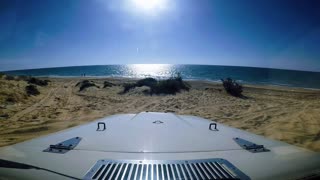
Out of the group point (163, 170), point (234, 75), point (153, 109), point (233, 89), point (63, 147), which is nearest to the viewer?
point (163, 170)

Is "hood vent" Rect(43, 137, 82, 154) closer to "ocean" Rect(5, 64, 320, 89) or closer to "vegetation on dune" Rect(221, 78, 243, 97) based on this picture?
"vegetation on dune" Rect(221, 78, 243, 97)

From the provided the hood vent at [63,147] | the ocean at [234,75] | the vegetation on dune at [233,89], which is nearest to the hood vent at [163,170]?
the hood vent at [63,147]

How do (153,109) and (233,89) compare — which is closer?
(153,109)

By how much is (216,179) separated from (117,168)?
61 centimetres

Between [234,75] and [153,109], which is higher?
[234,75]

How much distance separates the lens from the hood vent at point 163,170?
4.19 ft

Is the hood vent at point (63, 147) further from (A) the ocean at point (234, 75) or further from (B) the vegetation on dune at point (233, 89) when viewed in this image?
(A) the ocean at point (234, 75)

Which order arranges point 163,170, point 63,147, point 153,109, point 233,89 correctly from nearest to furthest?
point 163,170, point 63,147, point 153,109, point 233,89

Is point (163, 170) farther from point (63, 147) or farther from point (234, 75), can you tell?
point (234, 75)

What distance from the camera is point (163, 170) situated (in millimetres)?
1365

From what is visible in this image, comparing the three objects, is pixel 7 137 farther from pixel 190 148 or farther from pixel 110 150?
pixel 190 148

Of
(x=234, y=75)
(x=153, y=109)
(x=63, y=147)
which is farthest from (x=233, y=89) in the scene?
(x=234, y=75)

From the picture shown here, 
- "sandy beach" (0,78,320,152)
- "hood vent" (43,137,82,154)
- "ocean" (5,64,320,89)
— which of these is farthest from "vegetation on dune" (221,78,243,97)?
"ocean" (5,64,320,89)

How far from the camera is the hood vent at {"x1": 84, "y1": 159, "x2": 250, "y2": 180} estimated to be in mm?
1276
